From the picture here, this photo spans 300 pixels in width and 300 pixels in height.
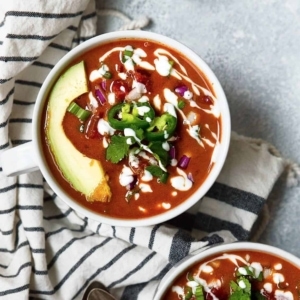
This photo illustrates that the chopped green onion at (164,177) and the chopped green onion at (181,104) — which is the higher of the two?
the chopped green onion at (181,104)

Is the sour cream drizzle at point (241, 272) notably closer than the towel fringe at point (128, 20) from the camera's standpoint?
Yes

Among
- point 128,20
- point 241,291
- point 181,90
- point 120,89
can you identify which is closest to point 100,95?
point 120,89

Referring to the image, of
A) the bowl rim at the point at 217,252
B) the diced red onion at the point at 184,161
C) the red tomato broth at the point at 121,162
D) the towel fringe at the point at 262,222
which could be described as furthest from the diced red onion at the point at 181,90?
the towel fringe at the point at 262,222

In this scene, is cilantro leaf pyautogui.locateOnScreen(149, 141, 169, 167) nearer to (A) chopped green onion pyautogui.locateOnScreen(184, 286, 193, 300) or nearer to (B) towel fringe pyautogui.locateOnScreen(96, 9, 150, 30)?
(A) chopped green onion pyautogui.locateOnScreen(184, 286, 193, 300)

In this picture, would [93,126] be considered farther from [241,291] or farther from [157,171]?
[241,291]

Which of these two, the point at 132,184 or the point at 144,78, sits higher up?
the point at 144,78

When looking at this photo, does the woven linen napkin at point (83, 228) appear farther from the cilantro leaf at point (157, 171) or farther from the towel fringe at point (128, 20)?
the cilantro leaf at point (157, 171)
